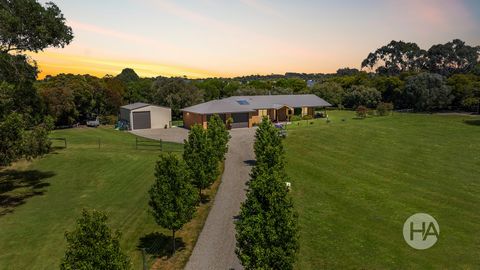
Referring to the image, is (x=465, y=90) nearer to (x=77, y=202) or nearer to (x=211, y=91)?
(x=211, y=91)

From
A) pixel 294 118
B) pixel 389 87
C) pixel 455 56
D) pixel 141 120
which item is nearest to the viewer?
pixel 141 120

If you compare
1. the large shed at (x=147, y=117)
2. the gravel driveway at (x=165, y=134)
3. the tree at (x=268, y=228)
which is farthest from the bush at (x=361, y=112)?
the tree at (x=268, y=228)

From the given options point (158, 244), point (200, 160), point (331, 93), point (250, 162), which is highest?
point (331, 93)

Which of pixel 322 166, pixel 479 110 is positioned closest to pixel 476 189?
pixel 322 166

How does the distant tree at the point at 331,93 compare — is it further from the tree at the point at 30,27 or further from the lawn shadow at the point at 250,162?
the tree at the point at 30,27

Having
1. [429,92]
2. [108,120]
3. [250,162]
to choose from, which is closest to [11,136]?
[250,162]

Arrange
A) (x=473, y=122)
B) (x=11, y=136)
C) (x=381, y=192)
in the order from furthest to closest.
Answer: (x=473, y=122), (x=381, y=192), (x=11, y=136)

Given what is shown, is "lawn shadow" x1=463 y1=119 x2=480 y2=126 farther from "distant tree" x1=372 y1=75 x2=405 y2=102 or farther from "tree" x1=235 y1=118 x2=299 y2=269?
"tree" x1=235 y1=118 x2=299 y2=269

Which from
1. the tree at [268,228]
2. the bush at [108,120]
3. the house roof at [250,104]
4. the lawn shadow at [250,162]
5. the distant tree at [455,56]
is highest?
the distant tree at [455,56]
